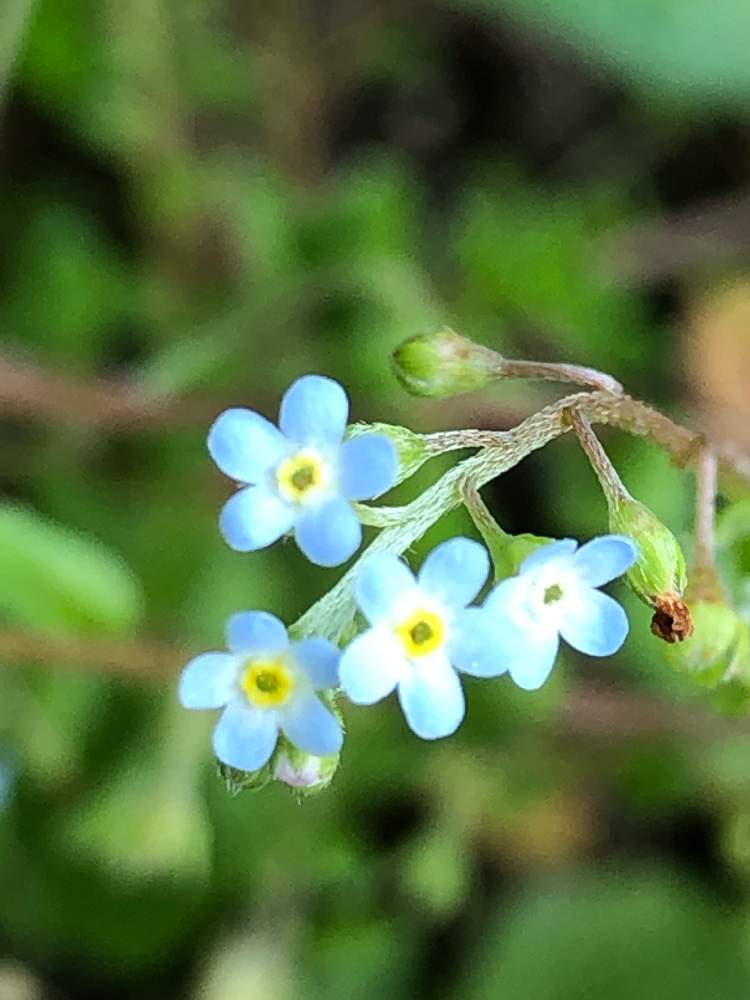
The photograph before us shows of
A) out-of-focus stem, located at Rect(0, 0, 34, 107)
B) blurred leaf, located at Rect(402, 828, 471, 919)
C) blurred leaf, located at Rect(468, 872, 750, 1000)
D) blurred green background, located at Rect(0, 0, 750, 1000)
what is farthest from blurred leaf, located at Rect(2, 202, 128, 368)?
blurred leaf, located at Rect(468, 872, 750, 1000)

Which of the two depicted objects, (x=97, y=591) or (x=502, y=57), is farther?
(x=502, y=57)

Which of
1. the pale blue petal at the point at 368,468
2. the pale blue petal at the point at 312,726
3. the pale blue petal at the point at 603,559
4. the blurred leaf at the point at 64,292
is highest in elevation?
the blurred leaf at the point at 64,292

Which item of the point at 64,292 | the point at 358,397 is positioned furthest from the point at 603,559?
the point at 64,292

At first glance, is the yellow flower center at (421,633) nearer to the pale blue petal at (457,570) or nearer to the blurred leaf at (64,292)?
the pale blue petal at (457,570)

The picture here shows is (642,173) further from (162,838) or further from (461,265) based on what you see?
(162,838)

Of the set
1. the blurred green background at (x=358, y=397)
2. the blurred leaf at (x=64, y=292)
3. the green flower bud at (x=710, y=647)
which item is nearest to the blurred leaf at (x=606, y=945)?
the blurred green background at (x=358, y=397)

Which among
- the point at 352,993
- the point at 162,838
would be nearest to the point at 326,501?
the point at 162,838

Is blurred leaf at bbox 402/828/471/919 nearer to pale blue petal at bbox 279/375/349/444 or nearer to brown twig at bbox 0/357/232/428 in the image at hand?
brown twig at bbox 0/357/232/428

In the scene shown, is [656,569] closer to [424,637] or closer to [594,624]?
[594,624]
